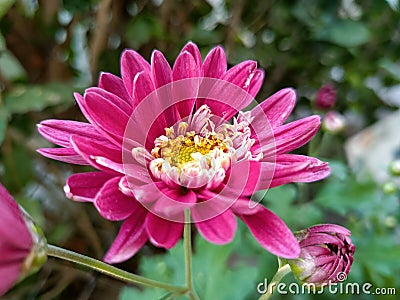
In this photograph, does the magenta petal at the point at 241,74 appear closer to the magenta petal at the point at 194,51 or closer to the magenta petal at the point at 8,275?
the magenta petal at the point at 194,51

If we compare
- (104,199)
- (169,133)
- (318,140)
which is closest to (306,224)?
(318,140)

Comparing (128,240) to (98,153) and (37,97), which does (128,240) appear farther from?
(37,97)

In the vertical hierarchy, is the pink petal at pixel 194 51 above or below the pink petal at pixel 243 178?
above

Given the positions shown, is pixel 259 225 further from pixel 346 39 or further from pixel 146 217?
pixel 346 39

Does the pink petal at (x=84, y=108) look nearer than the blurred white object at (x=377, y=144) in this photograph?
Yes

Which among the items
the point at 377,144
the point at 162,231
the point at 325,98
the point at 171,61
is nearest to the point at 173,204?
the point at 162,231

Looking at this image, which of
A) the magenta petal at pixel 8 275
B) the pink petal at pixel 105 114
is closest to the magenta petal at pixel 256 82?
the pink petal at pixel 105 114
